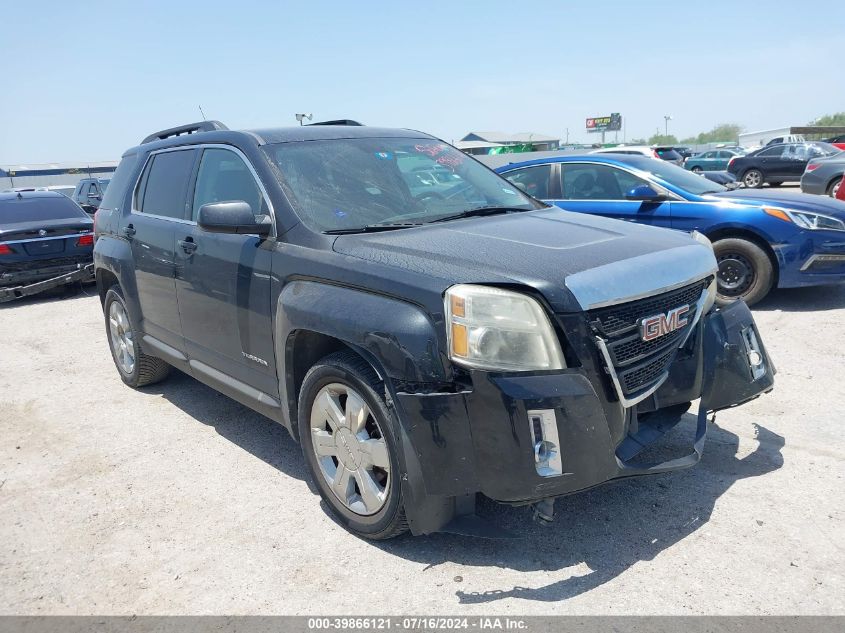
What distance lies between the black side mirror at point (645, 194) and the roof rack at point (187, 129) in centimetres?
Result: 413

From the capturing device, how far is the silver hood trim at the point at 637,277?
2.66 meters

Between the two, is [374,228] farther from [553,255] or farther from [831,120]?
[831,120]

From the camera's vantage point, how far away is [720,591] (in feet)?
8.63

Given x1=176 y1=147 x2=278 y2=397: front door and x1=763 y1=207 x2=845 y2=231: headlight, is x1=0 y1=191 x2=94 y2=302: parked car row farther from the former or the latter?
x1=763 y1=207 x2=845 y2=231: headlight

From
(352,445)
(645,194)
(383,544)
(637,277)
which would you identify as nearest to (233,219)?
(352,445)

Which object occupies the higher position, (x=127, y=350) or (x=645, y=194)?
(x=645, y=194)

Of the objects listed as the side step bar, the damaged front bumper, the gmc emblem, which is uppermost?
the gmc emblem

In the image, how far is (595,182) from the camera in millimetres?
7555

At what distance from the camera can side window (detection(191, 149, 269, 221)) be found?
12.2 feet

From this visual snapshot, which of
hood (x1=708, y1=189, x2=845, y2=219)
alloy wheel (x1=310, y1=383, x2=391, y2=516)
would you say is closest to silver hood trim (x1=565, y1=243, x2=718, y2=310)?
alloy wheel (x1=310, y1=383, x2=391, y2=516)

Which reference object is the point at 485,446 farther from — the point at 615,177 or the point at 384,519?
the point at 615,177

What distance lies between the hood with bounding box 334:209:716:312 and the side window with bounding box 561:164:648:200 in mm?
3958

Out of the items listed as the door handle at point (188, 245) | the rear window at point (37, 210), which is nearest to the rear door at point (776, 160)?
the rear window at point (37, 210)

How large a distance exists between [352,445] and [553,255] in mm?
1222
